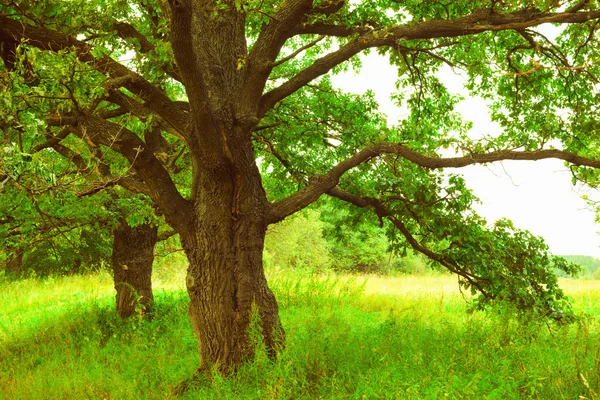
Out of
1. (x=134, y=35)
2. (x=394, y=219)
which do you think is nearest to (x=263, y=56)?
(x=134, y=35)

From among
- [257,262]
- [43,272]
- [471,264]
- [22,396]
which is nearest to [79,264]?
[43,272]

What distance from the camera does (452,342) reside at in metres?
6.91

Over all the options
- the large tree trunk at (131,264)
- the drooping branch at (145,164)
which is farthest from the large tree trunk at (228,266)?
the large tree trunk at (131,264)

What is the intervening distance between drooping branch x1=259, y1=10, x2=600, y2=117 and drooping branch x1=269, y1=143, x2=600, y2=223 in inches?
56.1

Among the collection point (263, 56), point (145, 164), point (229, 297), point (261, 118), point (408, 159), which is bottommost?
point (229, 297)

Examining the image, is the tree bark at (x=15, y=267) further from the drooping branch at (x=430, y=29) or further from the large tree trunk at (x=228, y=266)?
the drooping branch at (x=430, y=29)

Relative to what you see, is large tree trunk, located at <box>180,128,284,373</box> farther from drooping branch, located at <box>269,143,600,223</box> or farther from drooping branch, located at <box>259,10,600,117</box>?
drooping branch, located at <box>259,10,600,117</box>

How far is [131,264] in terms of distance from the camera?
40.8ft

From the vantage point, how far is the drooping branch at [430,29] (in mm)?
5711

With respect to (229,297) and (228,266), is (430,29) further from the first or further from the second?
(229,297)

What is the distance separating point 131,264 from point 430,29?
929 centimetres

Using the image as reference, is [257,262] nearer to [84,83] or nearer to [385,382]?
[385,382]

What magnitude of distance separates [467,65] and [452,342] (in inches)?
189

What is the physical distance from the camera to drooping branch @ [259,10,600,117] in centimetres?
571
